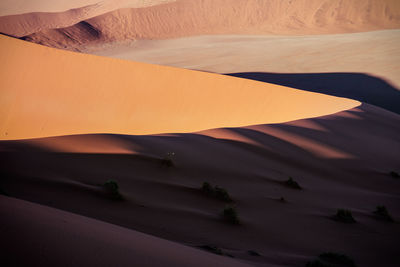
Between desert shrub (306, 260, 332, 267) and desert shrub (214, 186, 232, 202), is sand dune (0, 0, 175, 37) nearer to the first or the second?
desert shrub (214, 186, 232, 202)

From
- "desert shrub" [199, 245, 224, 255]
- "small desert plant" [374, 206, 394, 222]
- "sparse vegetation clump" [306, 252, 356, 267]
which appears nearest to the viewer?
"desert shrub" [199, 245, 224, 255]

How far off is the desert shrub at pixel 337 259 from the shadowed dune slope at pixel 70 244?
7.06ft

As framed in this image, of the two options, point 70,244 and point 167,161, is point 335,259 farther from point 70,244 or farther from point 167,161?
point 70,244

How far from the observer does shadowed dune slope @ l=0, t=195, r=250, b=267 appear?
243 centimetres

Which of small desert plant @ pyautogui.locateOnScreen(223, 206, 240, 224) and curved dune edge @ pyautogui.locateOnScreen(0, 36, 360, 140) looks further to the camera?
curved dune edge @ pyautogui.locateOnScreen(0, 36, 360, 140)

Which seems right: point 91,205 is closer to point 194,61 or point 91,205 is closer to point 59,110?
point 59,110

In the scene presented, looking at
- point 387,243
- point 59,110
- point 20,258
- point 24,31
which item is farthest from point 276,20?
point 20,258

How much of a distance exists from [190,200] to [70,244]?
12.4 feet

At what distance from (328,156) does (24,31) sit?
6188 centimetres

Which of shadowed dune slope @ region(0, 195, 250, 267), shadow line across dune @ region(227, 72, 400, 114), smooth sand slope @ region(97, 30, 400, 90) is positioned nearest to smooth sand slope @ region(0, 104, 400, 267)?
shadowed dune slope @ region(0, 195, 250, 267)

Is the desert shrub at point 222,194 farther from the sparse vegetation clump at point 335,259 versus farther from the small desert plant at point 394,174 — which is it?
the small desert plant at point 394,174

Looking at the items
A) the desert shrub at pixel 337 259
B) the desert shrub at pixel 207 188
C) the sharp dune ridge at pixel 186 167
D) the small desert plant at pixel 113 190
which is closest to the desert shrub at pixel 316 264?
the sharp dune ridge at pixel 186 167

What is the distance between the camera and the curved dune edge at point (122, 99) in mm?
A: 14180

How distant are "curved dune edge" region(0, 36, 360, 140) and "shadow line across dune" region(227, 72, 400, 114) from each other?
8.67m
